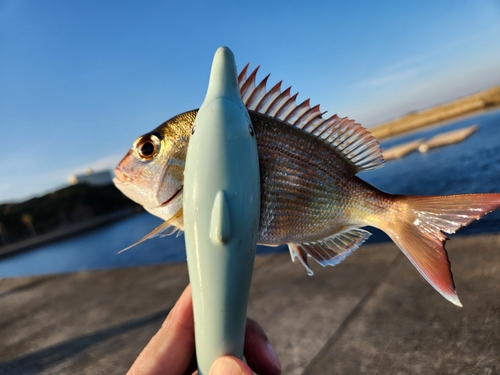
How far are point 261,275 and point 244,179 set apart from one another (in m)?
4.06

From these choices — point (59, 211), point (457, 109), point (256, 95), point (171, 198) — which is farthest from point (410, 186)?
point (59, 211)

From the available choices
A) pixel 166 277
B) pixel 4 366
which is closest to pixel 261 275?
pixel 166 277

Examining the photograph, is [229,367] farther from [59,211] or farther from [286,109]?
[59,211]

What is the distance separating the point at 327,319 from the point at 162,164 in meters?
2.81

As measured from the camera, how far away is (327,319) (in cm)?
311

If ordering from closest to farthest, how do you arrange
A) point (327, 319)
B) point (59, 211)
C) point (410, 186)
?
1. point (327, 319)
2. point (410, 186)
3. point (59, 211)

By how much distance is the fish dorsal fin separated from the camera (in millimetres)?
837

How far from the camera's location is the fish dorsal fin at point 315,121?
0.84 m

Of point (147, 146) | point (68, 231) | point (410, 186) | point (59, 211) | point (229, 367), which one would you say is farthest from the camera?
point (59, 211)

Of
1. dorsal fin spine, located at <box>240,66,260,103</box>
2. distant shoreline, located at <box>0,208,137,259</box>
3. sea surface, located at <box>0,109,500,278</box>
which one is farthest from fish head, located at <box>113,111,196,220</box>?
distant shoreline, located at <box>0,208,137,259</box>

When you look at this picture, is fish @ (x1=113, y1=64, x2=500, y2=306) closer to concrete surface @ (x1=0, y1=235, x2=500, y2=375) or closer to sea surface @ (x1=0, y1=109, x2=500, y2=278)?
concrete surface @ (x1=0, y1=235, x2=500, y2=375)

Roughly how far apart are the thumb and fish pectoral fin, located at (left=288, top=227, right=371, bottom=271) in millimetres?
302

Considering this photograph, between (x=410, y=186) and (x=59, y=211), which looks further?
(x=59, y=211)

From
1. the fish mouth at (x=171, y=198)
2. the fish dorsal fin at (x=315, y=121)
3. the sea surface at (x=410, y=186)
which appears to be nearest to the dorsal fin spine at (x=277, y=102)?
the fish dorsal fin at (x=315, y=121)
